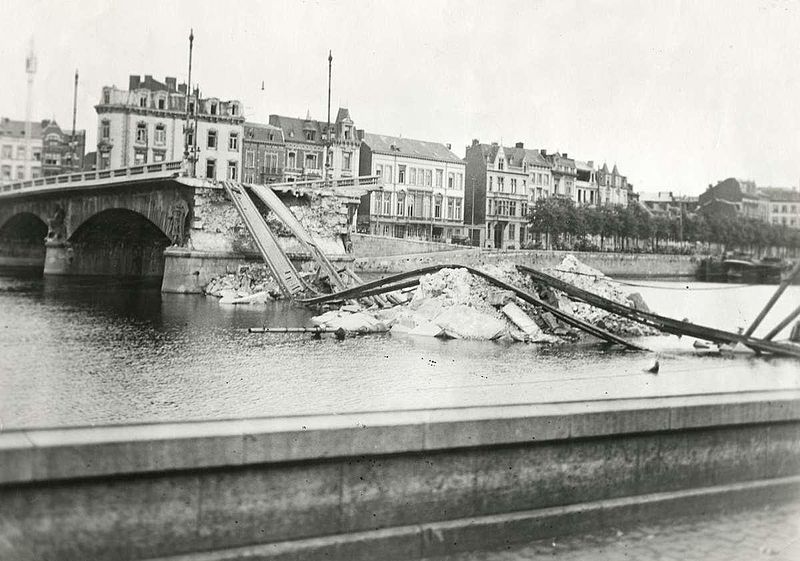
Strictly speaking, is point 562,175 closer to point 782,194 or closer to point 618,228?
point 618,228

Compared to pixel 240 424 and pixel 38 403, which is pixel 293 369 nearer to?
pixel 38 403

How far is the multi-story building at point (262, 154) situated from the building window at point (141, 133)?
23.9 ft

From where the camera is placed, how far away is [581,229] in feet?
125

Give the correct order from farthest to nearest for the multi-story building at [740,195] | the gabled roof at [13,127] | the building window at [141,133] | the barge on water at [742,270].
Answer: the building window at [141,133]
the barge on water at [742,270]
the multi-story building at [740,195]
the gabled roof at [13,127]

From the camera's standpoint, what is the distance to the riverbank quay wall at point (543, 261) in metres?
31.6

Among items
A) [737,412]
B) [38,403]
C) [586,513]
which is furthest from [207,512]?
[38,403]

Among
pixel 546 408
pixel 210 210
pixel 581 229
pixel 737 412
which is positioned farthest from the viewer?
pixel 581 229

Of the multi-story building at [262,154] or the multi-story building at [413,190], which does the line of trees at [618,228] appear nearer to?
the multi-story building at [413,190]

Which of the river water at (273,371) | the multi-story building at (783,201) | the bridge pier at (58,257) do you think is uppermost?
the multi-story building at (783,201)

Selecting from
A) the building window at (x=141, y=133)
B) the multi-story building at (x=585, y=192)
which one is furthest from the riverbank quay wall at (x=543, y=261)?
the building window at (x=141, y=133)

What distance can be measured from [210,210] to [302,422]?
83.9 feet

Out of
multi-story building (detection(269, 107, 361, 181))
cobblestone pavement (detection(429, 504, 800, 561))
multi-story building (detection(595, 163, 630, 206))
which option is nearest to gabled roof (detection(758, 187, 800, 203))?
cobblestone pavement (detection(429, 504, 800, 561))

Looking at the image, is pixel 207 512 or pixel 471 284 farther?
pixel 471 284

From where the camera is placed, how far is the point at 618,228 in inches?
1610
